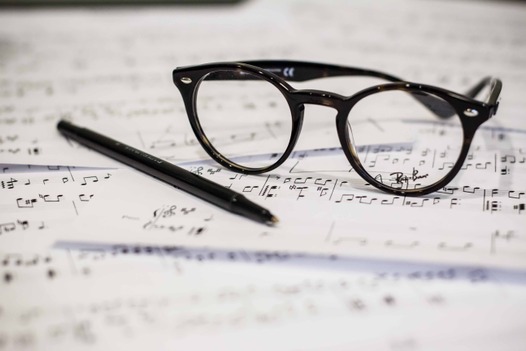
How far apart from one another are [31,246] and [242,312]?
17 cm

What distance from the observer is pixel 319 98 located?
21.4 inches

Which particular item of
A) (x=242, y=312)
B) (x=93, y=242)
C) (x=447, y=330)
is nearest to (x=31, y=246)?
(x=93, y=242)

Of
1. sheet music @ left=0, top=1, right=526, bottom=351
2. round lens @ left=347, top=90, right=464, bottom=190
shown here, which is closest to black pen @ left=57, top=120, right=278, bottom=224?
sheet music @ left=0, top=1, right=526, bottom=351

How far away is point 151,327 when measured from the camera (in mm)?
387

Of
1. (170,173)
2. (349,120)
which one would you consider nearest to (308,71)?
(349,120)

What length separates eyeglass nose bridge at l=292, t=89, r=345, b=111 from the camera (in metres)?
0.54

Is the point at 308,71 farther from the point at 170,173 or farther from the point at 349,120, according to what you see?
the point at 170,173

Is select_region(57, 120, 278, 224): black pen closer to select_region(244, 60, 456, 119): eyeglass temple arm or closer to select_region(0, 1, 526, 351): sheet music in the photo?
select_region(0, 1, 526, 351): sheet music

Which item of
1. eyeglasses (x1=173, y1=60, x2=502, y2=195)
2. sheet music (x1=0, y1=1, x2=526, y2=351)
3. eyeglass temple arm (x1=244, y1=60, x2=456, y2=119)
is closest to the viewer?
sheet music (x1=0, y1=1, x2=526, y2=351)

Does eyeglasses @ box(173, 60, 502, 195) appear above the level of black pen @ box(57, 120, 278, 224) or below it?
above

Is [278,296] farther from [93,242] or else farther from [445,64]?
[445,64]

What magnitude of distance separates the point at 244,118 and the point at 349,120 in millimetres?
121

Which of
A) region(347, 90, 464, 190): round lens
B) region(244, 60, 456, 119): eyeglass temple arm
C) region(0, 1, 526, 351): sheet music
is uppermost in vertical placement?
region(244, 60, 456, 119): eyeglass temple arm

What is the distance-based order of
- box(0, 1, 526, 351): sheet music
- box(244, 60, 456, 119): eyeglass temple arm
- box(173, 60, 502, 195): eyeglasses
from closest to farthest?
1. box(0, 1, 526, 351): sheet music
2. box(173, 60, 502, 195): eyeglasses
3. box(244, 60, 456, 119): eyeglass temple arm
